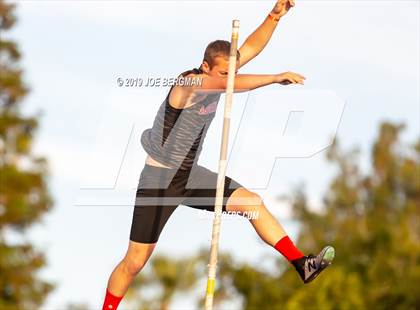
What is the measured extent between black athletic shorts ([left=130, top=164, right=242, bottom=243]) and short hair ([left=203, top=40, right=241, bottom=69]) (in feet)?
3.66

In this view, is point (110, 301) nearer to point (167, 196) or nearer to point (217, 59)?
point (167, 196)

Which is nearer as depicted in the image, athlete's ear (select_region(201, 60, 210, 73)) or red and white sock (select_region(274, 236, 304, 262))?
athlete's ear (select_region(201, 60, 210, 73))

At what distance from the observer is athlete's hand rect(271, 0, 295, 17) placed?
1371 centimetres

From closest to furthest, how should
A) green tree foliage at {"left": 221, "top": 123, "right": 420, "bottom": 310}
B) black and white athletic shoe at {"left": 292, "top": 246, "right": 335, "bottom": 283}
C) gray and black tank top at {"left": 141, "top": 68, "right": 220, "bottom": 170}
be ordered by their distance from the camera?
black and white athletic shoe at {"left": 292, "top": 246, "right": 335, "bottom": 283}
gray and black tank top at {"left": 141, "top": 68, "right": 220, "bottom": 170}
green tree foliage at {"left": 221, "top": 123, "right": 420, "bottom": 310}

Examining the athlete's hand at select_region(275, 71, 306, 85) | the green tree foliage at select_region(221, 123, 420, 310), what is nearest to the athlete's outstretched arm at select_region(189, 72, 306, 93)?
the athlete's hand at select_region(275, 71, 306, 85)

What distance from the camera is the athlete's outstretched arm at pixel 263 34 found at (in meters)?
13.6

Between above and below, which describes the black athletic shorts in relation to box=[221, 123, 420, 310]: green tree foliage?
above

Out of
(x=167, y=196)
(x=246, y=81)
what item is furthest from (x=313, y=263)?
(x=246, y=81)

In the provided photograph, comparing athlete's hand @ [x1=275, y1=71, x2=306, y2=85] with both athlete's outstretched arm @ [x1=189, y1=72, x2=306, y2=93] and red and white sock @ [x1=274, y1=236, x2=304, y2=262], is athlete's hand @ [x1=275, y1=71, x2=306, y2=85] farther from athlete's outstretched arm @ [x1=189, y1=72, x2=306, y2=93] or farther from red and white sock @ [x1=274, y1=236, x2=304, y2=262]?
red and white sock @ [x1=274, y1=236, x2=304, y2=262]

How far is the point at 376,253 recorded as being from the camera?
211 feet

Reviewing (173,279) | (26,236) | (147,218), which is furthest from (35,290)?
(147,218)

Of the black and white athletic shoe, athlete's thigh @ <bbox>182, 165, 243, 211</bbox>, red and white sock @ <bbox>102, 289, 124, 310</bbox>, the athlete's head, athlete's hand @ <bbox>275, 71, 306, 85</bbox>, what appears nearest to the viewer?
athlete's hand @ <bbox>275, 71, 306, 85</bbox>

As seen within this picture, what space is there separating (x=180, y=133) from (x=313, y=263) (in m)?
1.72

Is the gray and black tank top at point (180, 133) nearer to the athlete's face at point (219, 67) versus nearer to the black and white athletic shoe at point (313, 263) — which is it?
the athlete's face at point (219, 67)
